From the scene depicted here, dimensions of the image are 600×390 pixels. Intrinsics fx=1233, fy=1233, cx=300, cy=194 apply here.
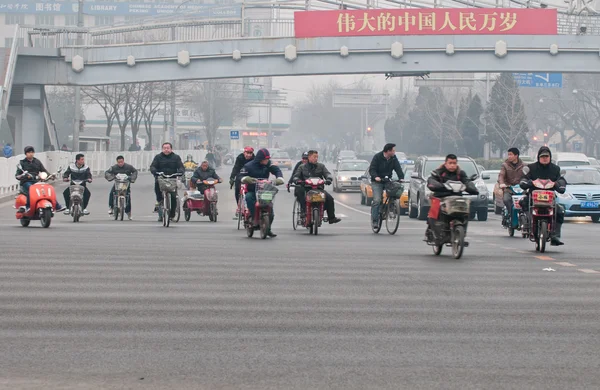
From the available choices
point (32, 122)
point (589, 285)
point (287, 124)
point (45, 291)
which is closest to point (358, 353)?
point (45, 291)

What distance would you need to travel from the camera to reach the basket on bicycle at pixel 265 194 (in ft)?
68.2

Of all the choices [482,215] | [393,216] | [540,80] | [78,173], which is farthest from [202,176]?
[540,80]

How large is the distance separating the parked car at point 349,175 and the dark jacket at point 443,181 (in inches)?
1418

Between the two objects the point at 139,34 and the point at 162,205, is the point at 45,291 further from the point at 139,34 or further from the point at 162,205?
the point at 139,34

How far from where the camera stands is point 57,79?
55094mm

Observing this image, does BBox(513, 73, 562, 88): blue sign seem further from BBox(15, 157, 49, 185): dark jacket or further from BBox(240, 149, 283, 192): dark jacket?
BBox(240, 149, 283, 192): dark jacket

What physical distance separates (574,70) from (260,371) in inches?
1875

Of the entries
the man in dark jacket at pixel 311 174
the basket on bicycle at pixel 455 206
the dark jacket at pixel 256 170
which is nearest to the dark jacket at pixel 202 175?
the man in dark jacket at pixel 311 174

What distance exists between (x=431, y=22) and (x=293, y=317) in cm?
4331

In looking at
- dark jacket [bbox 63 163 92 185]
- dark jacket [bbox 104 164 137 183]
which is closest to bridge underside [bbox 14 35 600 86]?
dark jacket [bbox 104 164 137 183]

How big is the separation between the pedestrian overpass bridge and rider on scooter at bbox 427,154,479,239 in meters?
35.1

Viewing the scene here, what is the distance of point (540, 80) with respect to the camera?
83.0 metres

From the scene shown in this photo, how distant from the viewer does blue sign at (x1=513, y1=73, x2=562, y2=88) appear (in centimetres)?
8144

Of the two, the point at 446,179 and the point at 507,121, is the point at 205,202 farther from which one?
the point at 507,121
